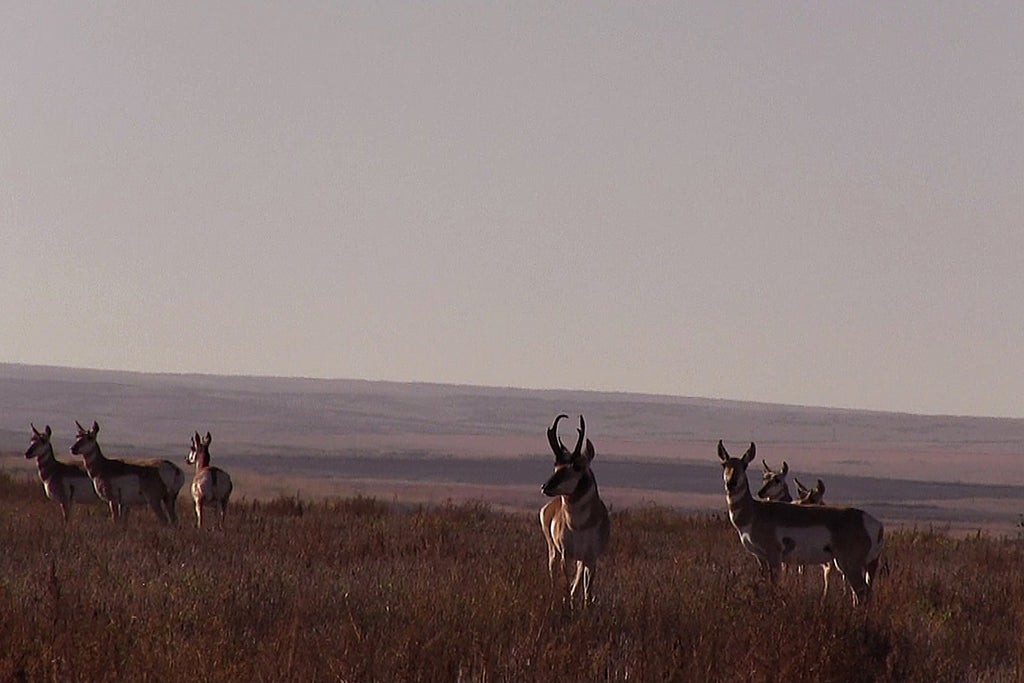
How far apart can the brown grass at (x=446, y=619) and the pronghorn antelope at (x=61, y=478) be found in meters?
3.82

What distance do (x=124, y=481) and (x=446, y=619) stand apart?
11.0 meters

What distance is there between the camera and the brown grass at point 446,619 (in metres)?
8.57

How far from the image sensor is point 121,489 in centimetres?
1952

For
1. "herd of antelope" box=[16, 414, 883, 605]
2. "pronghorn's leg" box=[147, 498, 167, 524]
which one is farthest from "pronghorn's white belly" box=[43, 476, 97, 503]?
"herd of antelope" box=[16, 414, 883, 605]

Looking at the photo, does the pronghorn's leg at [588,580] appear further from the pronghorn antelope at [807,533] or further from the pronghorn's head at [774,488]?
the pronghorn's head at [774,488]

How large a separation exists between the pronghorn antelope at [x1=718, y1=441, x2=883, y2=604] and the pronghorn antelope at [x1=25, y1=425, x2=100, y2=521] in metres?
10.4

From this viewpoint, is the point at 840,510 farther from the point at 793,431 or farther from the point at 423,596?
the point at 793,431

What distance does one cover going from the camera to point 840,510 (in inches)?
526

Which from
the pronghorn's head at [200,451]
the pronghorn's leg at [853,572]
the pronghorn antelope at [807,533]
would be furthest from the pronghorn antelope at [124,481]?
the pronghorn's leg at [853,572]

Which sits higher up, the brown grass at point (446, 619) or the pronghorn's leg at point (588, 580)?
the pronghorn's leg at point (588, 580)

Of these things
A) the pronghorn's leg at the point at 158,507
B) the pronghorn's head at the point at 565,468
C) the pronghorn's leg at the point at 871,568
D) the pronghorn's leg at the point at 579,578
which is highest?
the pronghorn's head at the point at 565,468

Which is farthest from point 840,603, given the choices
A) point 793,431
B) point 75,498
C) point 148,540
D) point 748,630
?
point 793,431

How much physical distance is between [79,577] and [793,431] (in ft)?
473

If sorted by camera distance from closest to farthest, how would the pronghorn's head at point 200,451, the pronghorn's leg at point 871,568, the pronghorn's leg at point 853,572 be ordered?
the pronghorn's leg at point 853,572 < the pronghorn's leg at point 871,568 < the pronghorn's head at point 200,451
